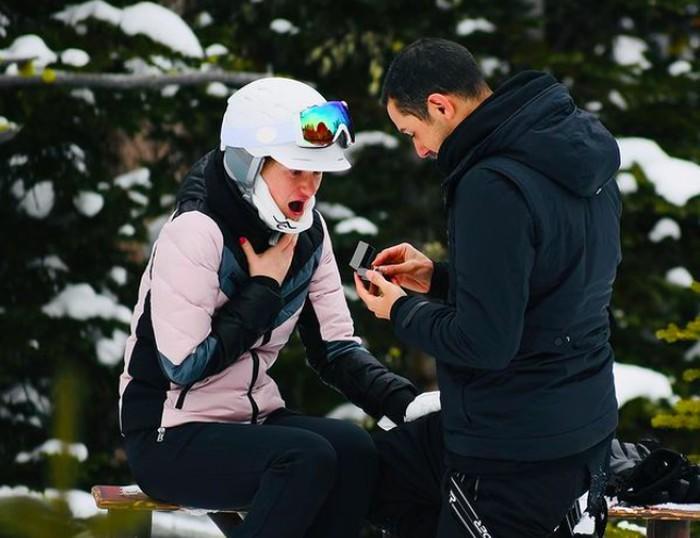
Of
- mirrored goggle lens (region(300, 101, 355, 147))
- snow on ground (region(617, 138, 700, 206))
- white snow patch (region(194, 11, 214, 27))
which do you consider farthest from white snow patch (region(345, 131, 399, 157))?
mirrored goggle lens (region(300, 101, 355, 147))

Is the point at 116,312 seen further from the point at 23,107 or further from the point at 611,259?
the point at 611,259

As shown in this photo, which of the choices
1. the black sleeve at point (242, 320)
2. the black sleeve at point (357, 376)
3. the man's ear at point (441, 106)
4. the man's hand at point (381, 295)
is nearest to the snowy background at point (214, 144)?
the black sleeve at point (357, 376)

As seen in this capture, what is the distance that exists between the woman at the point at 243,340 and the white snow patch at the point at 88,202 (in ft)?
12.5

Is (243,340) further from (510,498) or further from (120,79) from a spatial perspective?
(120,79)

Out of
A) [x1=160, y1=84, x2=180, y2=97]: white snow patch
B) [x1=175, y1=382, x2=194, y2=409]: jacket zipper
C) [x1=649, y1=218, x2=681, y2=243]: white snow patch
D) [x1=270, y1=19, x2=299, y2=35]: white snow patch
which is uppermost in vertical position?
[x1=175, y1=382, x2=194, y2=409]: jacket zipper

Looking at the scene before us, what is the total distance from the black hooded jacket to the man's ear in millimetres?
70

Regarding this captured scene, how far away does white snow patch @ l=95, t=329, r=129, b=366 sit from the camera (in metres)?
7.57

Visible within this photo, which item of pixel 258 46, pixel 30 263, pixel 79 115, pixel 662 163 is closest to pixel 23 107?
pixel 79 115

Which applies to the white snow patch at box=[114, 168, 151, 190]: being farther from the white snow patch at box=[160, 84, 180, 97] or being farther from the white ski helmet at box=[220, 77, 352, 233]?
the white ski helmet at box=[220, 77, 352, 233]

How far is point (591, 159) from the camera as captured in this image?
3.07 metres

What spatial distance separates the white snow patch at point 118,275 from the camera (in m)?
7.77

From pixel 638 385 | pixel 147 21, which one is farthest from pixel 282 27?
pixel 638 385

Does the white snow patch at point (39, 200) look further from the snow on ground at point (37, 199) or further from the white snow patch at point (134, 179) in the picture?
the white snow patch at point (134, 179)

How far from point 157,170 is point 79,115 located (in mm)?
800
